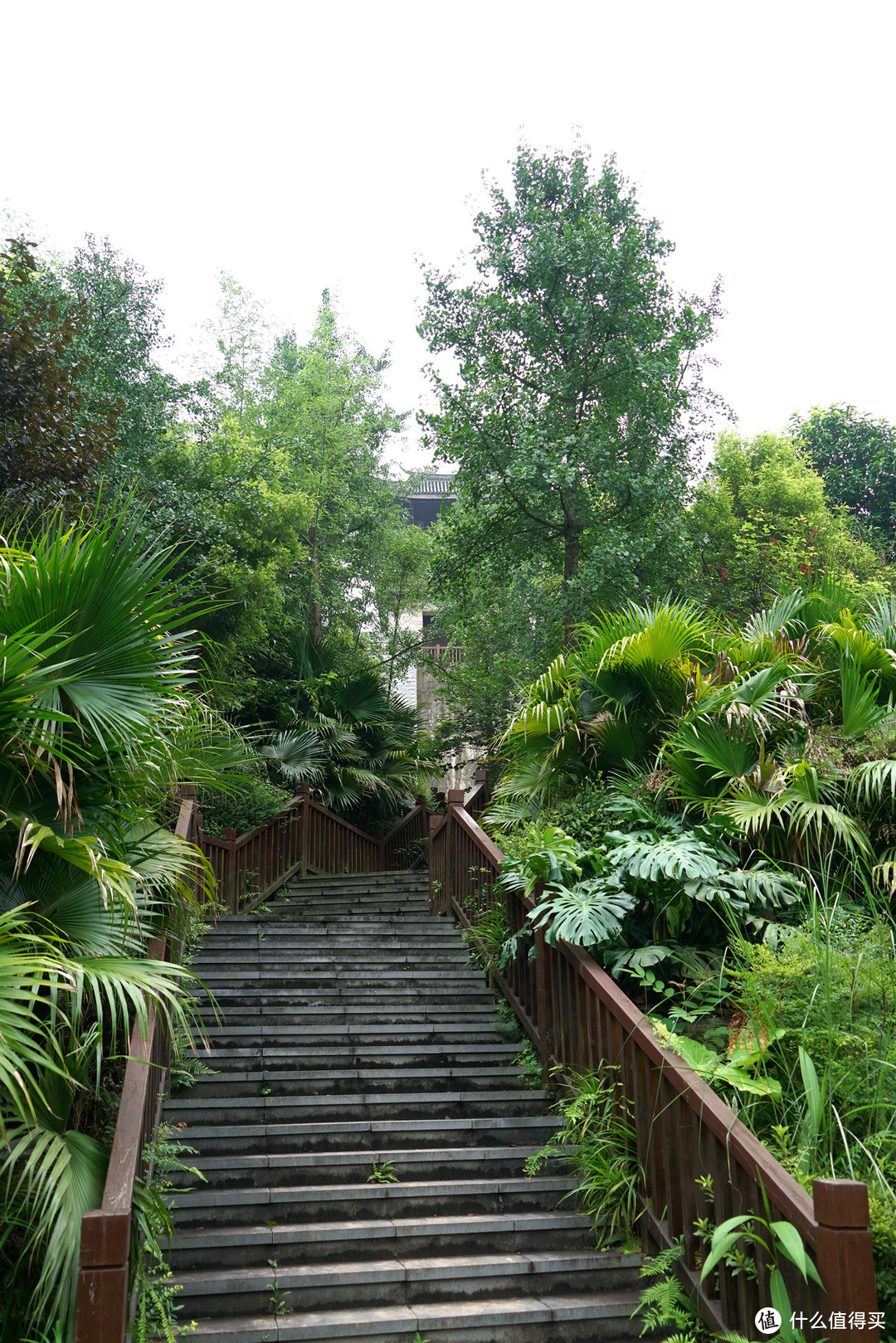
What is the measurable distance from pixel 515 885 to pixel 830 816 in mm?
1972

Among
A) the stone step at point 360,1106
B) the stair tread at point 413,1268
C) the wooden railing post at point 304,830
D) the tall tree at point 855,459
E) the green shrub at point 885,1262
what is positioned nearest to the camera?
the green shrub at point 885,1262

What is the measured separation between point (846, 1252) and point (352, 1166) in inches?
102

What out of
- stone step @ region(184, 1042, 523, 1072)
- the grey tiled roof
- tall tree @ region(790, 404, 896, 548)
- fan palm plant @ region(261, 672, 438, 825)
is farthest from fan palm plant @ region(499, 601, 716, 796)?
the grey tiled roof

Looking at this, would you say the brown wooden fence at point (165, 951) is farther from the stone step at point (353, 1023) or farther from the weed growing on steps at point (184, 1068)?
the stone step at point (353, 1023)

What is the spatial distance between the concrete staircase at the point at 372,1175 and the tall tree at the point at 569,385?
238 inches

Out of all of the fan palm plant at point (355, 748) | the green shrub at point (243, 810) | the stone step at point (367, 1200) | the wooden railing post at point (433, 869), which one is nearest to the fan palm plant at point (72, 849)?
the stone step at point (367, 1200)

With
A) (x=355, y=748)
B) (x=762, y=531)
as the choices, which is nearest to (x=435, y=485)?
(x=762, y=531)

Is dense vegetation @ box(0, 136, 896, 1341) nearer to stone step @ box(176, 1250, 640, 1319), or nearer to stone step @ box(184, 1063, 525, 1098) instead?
stone step @ box(176, 1250, 640, 1319)

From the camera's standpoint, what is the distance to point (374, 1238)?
4.10 m

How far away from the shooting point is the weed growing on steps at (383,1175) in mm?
4551

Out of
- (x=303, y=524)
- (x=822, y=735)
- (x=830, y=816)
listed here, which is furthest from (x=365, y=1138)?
(x=303, y=524)

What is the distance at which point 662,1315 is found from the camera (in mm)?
3559

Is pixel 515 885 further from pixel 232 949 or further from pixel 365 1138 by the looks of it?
pixel 232 949

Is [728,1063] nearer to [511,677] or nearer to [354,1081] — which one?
[354,1081]
